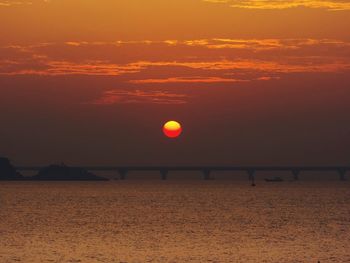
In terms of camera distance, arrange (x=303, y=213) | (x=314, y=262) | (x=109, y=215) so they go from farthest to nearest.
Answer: (x=303, y=213), (x=109, y=215), (x=314, y=262)

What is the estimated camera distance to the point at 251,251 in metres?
82.9

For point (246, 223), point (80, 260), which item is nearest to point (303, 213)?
point (246, 223)

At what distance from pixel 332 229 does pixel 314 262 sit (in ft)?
140

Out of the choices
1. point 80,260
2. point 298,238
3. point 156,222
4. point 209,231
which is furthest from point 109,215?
point 80,260

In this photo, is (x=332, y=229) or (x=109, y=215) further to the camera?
(x=109, y=215)

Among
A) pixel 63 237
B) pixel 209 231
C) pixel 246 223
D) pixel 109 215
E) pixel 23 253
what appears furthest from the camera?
pixel 109 215

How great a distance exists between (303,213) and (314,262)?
86779 mm

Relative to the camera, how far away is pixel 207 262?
73.0 m

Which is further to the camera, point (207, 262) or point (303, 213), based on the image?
point (303, 213)

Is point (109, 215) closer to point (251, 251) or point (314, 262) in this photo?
point (251, 251)

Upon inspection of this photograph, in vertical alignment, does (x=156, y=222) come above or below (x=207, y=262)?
above

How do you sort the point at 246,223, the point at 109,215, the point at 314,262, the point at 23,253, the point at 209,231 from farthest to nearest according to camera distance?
the point at 109,215, the point at 246,223, the point at 209,231, the point at 23,253, the point at 314,262

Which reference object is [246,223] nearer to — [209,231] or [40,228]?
[209,231]

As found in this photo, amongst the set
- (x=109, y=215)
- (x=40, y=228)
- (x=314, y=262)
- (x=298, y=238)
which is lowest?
(x=314, y=262)
